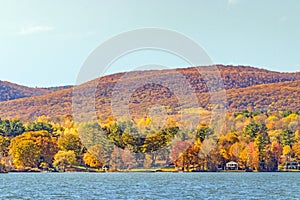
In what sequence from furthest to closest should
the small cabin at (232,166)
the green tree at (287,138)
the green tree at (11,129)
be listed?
1. the green tree at (11,129)
2. the green tree at (287,138)
3. the small cabin at (232,166)

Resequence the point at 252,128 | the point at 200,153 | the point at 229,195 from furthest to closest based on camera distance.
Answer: the point at 252,128 → the point at 200,153 → the point at 229,195

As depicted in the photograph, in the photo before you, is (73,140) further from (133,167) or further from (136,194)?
(136,194)

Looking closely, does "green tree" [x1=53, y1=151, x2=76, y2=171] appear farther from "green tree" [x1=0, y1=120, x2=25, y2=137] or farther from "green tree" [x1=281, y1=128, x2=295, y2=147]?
"green tree" [x1=281, y1=128, x2=295, y2=147]

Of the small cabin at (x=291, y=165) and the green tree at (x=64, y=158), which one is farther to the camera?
the small cabin at (x=291, y=165)

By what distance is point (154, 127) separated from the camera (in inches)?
4936

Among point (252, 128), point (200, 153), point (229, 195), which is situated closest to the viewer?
point (229, 195)

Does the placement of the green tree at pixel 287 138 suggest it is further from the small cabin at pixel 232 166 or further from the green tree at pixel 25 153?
the green tree at pixel 25 153

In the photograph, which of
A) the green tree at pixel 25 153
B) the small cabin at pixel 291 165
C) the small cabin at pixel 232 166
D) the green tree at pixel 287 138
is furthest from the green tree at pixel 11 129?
the small cabin at pixel 291 165

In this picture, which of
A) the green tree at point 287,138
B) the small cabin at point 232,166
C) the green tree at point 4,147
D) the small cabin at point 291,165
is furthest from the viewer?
the green tree at point 287,138

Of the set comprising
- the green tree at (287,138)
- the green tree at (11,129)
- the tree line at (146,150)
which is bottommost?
the tree line at (146,150)

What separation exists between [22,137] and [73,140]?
30.3 ft

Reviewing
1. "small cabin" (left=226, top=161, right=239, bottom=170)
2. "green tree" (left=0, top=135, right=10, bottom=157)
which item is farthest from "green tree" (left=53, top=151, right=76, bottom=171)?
"small cabin" (left=226, top=161, right=239, bottom=170)

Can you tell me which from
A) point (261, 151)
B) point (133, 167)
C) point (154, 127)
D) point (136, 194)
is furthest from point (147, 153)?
point (136, 194)

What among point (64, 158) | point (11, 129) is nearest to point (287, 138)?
point (64, 158)
